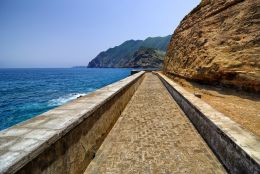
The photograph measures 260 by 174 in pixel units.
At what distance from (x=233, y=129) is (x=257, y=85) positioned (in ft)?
21.1

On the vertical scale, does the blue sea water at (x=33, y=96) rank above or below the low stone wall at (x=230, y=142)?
below

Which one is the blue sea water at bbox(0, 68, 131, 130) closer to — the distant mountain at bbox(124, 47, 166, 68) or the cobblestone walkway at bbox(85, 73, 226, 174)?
the cobblestone walkway at bbox(85, 73, 226, 174)

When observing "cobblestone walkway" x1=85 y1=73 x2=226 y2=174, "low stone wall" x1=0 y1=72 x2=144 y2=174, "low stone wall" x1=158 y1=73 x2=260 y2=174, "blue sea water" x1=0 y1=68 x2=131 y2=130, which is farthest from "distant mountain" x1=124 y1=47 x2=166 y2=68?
"low stone wall" x1=0 y1=72 x2=144 y2=174

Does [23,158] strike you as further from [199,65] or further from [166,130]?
[199,65]

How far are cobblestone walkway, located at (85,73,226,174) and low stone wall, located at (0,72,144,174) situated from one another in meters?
0.50

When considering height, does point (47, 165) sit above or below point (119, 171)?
above

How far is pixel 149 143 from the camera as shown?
15.8ft

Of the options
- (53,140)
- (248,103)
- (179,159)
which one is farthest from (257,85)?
(53,140)

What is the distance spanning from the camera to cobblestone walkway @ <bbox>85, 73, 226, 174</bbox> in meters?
3.67

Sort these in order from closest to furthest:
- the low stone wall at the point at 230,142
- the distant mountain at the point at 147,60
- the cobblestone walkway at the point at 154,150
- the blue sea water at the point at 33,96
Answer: the low stone wall at the point at 230,142 < the cobblestone walkway at the point at 154,150 < the blue sea water at the point at 33,96 < the distant mountain at the point at 147,60

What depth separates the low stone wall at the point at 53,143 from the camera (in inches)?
83.2

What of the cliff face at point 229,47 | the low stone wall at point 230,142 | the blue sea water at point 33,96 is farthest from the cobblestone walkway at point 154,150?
the blue sea water at point 33,96

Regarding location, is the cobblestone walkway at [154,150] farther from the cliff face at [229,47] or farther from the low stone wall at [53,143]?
the cliff face at [229,47]

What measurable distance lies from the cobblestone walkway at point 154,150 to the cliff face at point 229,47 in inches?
210
